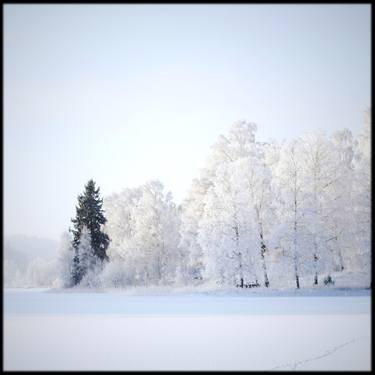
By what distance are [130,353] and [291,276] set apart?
2363cm

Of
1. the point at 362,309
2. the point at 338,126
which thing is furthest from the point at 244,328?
the point at 338,126

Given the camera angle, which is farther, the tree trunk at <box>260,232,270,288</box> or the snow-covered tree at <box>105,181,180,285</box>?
the snow-covered tree at <box>105,181,180,285</box>

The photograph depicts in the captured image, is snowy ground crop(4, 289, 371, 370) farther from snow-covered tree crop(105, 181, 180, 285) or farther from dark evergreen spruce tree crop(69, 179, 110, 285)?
dark evergreen spruce tree crop(69, 179, 110, 285)

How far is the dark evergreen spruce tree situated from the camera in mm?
47156

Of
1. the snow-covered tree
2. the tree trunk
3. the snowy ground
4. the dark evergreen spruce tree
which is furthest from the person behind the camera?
the dark evergreen spruce tree

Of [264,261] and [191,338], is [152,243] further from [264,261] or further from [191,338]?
[191,338]

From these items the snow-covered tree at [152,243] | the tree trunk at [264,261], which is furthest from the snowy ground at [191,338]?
the snow-covered tree at [152,243]

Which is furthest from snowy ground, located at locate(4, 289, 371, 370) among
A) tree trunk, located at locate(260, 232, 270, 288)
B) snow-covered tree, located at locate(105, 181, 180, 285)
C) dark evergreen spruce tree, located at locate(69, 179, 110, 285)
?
dark evergreen spruce tree, located at locate(69, 179, 110, 285)

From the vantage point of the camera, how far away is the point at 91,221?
4784 cm

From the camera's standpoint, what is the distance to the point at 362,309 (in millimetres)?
21438

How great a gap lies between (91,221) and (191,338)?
34666 mm

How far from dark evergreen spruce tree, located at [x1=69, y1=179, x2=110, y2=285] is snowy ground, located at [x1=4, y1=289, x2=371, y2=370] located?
2376 centimetres

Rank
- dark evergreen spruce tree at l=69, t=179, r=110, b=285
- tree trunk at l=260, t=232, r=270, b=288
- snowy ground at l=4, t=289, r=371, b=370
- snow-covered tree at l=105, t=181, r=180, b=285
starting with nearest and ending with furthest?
snowy ground at l=4, t=289, r=371, b=370
tree trunk at l=260, t=232, r=270, b=288
snow-covered tree at l=105, t=181, r=180, b=285
dark evergreen spruce tree at l=69, t=179, r=110, b=285

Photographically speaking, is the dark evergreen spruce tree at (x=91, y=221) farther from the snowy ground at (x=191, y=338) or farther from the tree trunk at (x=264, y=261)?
the snowy ground at (x=191, y=338)
